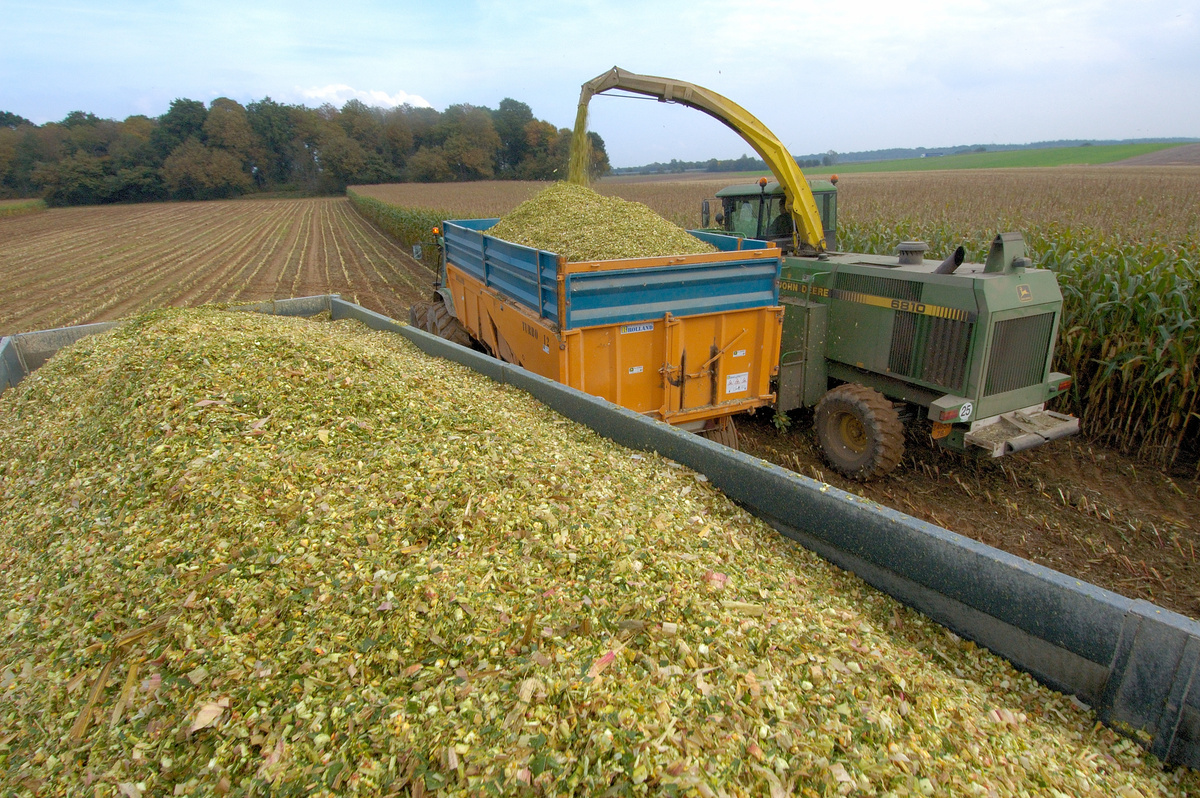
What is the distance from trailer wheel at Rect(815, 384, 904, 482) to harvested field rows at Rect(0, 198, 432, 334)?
9.84 m

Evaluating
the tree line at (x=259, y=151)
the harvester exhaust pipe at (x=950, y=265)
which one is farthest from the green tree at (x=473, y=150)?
the harvester exhaust pipe at (x=950, y=265)

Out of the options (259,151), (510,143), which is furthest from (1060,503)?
(259,151)

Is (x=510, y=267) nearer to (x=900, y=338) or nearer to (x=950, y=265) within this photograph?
(x=900, y=338)

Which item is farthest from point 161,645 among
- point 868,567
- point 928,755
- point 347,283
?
point 347,283

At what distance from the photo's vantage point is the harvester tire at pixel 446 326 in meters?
7.34

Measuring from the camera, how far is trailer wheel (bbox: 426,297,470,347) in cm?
734

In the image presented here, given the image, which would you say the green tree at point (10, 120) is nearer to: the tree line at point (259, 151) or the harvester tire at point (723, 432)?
the tree line at point (259, 151)

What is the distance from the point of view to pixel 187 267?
755 inches

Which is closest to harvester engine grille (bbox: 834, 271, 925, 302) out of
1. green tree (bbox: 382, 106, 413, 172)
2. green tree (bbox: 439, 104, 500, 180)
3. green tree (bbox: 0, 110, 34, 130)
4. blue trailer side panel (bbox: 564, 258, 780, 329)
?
blue trailer side panel (bbox: 564, 258, 780, 329)

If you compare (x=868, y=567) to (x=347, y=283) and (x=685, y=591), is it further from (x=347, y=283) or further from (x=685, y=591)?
(x=347, y=283)

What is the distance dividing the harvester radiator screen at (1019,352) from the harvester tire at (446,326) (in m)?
5.07

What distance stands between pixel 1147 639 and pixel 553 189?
248 inches

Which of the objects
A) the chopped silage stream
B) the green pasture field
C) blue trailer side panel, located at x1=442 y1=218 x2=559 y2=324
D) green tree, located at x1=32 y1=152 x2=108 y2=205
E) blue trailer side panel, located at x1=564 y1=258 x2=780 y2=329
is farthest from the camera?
green tree, located at x1=32 y1=152 x2=108 y2=205

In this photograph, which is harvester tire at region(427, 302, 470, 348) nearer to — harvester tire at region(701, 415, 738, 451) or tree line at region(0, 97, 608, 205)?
harvester tire at region(701, 415, 738, 451)
